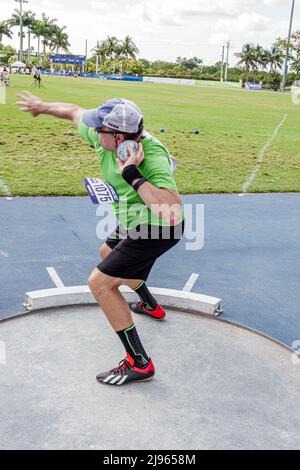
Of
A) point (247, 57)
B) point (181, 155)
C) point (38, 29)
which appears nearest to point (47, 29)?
point (38, 29)

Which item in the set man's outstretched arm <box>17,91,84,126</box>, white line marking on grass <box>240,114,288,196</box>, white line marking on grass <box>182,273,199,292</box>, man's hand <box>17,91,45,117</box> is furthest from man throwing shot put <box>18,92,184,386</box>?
white line marking on grass <box>240,114,288,196</box>

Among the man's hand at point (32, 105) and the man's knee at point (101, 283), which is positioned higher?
the man's hand at point (32, 105)

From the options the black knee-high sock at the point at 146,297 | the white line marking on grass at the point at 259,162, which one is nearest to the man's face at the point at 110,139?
the black knee-high sock at the point at 146,297

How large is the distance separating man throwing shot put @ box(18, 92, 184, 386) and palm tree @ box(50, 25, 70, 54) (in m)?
128

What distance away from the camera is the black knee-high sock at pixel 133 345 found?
3943mm

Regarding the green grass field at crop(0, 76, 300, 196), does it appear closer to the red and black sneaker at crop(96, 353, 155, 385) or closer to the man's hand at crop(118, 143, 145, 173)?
the red and black sneaker at crop(96, 353, 155, 385)

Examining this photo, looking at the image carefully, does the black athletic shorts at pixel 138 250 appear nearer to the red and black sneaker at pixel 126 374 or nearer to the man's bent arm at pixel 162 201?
the man's bent arm at pixel 162 201

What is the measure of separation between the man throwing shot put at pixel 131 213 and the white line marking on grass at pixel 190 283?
1.90 m

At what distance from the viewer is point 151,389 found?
3.91 metres

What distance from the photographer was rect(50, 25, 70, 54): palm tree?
12231cm

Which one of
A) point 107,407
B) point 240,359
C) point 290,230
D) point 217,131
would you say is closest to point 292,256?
point 290,230
